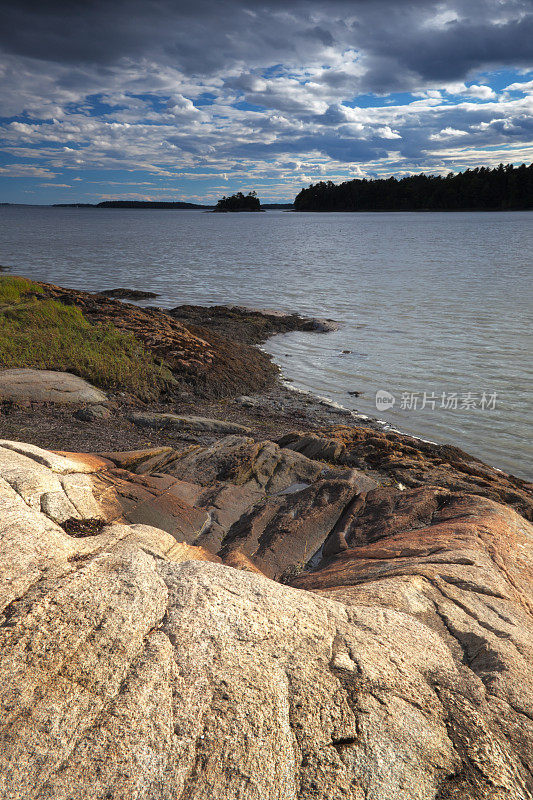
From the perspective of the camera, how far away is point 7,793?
182cm

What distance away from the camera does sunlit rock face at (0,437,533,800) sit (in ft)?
6.48

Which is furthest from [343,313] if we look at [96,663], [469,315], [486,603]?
[96,663]

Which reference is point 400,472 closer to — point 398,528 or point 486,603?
point 398,528

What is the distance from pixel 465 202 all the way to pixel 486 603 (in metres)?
171

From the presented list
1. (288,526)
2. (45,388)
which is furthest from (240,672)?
(45,388)

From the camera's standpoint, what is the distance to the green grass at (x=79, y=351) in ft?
34.7

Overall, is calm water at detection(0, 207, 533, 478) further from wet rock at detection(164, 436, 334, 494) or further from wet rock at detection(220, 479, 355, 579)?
wet rock at detection(220, 479, 355, 579)

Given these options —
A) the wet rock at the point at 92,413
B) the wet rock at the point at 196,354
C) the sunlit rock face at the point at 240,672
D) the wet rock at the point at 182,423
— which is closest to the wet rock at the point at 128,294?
the wet rock at the point at 196,354

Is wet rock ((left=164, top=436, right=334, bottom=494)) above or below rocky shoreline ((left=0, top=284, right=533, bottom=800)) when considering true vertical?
below

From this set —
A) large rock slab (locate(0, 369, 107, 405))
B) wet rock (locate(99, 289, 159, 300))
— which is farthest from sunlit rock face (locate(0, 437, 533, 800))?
wet rock (locate(99, 289, 159, 300))

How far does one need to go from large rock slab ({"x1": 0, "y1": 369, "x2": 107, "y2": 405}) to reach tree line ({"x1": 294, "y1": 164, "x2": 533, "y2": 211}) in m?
157

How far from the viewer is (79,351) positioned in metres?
11.2

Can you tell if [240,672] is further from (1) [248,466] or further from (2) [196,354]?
(2) [196,354]

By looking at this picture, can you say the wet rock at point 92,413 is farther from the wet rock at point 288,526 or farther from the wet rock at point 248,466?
the wet rock at point 288,526
